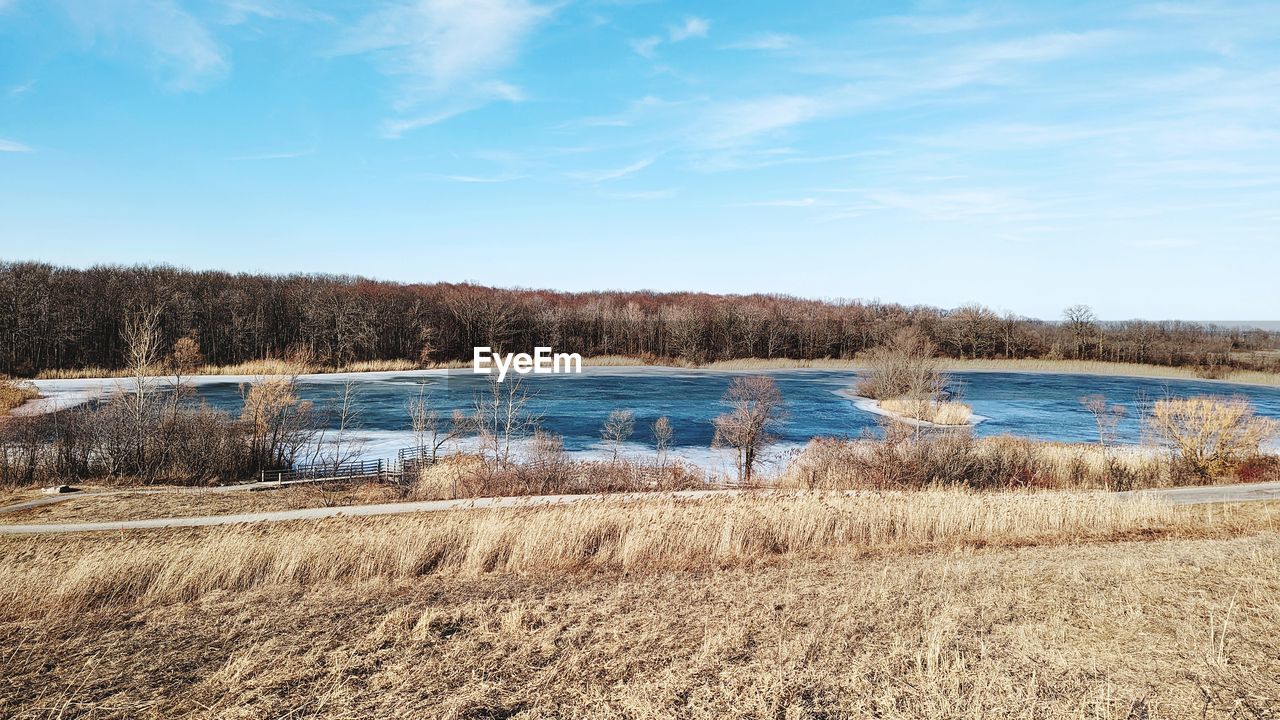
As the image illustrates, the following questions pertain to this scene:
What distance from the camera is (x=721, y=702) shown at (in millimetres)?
5480

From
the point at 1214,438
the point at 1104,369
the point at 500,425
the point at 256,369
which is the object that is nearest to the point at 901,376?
the point at 1214,438

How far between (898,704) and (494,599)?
4.63 metres

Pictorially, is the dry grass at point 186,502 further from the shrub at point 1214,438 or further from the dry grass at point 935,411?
the dry grass at point 935,411

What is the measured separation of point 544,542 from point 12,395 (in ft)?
141

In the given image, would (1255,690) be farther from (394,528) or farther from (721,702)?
(394,528)

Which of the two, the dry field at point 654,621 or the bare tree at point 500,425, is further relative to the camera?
the bare tree at point 500,425

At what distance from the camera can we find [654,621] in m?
7.30

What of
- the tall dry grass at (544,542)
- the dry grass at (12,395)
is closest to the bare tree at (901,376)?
the tall dry grass at (544,542)

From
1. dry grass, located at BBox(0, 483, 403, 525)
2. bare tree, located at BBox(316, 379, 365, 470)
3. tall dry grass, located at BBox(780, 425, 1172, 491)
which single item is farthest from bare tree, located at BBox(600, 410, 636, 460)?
dry grass, located at BBox(0, 483, 403, 525)

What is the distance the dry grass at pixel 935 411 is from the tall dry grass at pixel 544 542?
2164 centimetres

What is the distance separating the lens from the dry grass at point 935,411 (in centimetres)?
3553

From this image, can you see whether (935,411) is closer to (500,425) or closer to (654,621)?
(500,425)

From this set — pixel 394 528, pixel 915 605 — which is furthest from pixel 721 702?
pixel 394 528

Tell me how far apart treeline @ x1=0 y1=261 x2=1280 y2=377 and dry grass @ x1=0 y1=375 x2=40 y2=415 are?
63.4 feet
